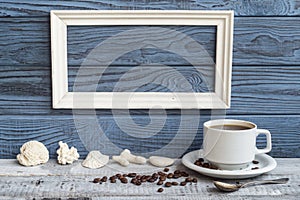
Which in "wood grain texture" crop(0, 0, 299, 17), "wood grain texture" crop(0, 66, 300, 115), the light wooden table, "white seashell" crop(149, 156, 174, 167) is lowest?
the light wooden table

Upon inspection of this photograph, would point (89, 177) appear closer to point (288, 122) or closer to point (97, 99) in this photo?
point (97, 99)

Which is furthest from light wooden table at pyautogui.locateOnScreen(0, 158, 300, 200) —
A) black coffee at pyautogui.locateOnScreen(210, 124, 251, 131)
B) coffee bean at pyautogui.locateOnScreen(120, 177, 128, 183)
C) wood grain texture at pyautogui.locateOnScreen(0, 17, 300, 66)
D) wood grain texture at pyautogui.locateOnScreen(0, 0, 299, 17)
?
wood grain texture at pyautogui.locateOnScreen(0, 0, 299, 17)

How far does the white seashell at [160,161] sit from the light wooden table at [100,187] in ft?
0.05

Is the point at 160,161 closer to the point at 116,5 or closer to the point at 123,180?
the point at 123,180

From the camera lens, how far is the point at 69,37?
1.20 m

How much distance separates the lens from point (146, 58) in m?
1.21

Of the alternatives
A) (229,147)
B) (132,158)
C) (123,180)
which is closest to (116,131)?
(132,158)

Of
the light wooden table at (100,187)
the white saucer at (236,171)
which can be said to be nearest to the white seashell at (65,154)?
the light wooden table at (100,187)

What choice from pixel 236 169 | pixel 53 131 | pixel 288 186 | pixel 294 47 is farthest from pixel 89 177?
pixel 294 47

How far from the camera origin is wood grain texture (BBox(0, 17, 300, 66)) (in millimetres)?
1191

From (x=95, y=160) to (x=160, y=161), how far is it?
0.54ft

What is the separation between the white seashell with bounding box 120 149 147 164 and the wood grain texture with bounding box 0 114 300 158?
0.04 metres

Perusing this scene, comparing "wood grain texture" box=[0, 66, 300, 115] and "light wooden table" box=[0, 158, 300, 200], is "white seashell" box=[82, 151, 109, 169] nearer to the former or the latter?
"light wooden table" box=[0, 158, 300, 200]

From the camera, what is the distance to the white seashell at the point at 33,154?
1167mm
